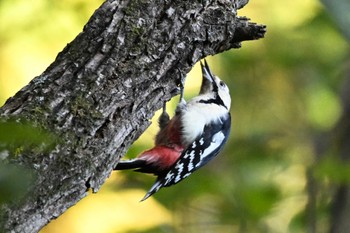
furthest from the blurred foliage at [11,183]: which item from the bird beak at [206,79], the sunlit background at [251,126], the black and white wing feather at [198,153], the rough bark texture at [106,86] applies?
Answer: the bird beak at [206,79]

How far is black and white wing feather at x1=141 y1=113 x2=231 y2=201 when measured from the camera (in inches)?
149

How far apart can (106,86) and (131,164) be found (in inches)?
55.3

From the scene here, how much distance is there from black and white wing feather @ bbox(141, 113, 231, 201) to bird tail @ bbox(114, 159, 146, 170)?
0.39ft

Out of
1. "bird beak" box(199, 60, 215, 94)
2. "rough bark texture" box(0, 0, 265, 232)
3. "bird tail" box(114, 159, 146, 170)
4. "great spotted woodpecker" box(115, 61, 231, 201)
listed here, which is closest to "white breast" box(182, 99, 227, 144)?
"great spotted woodpecker" box(115, 61, 231, 201)

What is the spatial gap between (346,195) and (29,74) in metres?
2.81

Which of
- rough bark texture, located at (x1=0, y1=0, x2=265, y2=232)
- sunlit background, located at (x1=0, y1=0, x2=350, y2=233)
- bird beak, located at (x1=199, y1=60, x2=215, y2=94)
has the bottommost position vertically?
sunlit background, located at (x1=0, y1=0, x2=350, y2=233)

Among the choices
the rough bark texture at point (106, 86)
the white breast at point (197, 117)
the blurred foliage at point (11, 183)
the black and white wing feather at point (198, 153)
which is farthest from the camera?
the white breast at point (197, 117)

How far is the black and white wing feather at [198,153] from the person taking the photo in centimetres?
378

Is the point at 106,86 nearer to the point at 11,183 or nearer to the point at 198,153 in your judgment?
the point at 11,183

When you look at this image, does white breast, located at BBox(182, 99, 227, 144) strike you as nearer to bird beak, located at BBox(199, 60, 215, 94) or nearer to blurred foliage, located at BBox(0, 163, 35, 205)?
bird beak, located at BBox(199, 60, 215, 94)

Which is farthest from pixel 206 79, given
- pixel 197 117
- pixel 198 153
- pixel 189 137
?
pixel 198 153

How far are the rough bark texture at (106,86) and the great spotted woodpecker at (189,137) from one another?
3.74 feet

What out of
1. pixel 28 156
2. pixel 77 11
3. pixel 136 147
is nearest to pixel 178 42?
pixel 28 156

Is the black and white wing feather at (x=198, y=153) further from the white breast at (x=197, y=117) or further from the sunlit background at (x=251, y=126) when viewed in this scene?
the sunlit background at (x=251, y=126)
